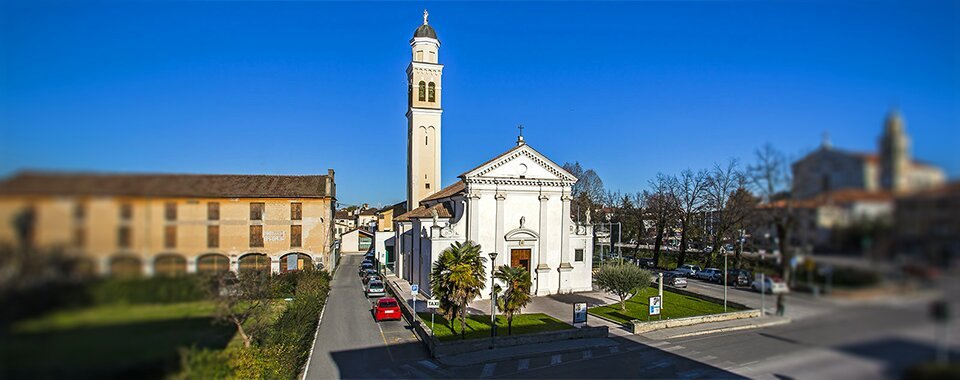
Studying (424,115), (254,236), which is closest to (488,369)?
(254,236)

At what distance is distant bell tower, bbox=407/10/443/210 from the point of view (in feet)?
144

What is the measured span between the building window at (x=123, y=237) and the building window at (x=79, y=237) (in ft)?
0.90

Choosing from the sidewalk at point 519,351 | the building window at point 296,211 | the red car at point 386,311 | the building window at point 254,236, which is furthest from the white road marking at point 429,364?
the building window at point 296,211

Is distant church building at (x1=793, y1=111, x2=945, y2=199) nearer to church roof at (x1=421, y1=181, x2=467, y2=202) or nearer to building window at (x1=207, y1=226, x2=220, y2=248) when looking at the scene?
building window at (x1=207, y1=226, x2=220, y2=248)

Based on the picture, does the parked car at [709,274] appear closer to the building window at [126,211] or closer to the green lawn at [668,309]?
the green lawn at [668,309]

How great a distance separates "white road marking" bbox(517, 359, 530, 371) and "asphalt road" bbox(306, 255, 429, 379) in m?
3.25

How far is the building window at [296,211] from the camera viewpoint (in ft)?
113

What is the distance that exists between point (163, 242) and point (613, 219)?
61.4 m

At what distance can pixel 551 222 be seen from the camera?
31.8 meters

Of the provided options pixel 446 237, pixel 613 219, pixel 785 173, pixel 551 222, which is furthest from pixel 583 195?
pixel 785 173

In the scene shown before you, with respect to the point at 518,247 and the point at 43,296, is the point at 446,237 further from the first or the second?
the point at 43,296

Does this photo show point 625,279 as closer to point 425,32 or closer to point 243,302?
point 243,302

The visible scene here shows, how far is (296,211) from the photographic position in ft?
114

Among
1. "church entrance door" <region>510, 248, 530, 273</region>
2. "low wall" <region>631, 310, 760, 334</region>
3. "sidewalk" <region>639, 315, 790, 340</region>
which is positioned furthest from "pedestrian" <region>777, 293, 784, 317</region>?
"church entrance door" <region>510, 248, 530, 273</region>
